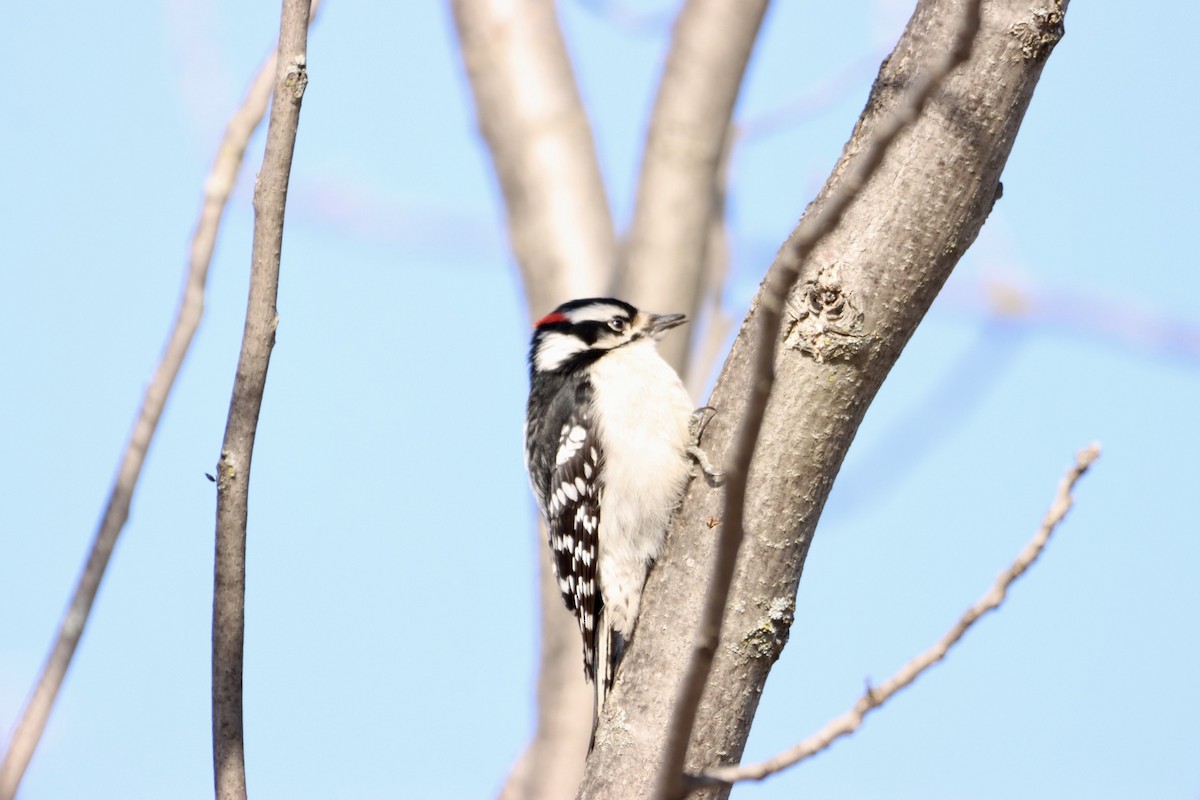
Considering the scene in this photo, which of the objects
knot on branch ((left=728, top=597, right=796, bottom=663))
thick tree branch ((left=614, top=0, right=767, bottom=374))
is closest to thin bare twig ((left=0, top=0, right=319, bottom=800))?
knot on branch ((left=728, top=597, right=796, bottom=663))

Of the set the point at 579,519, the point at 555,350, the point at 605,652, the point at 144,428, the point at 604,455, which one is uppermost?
the point at 555,350

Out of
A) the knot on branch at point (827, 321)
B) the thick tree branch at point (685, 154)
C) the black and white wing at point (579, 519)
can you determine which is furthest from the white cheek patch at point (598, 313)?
the knot on branch at point (827, 321)

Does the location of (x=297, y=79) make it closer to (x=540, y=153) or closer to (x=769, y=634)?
(x=769, y=634)

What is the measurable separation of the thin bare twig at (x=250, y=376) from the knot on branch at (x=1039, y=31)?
1.33 m

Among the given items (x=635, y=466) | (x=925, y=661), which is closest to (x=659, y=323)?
(x=635, y=466)

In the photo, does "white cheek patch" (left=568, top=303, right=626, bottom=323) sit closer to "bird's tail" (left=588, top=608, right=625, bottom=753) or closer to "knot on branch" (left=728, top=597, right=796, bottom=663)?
"bird's tail" (left=588, top=608, right=625, bottom=753)

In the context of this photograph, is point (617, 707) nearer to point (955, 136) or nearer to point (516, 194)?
point (955, 136)

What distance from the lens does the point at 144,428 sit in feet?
8.23

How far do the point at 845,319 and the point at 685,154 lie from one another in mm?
2792

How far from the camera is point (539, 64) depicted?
5984mm

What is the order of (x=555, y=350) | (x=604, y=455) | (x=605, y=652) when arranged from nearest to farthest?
(x=605, y=652) → (x=604, y=455) → (x=555, y=350)

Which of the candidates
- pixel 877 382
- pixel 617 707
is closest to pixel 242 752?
pixel 617 707

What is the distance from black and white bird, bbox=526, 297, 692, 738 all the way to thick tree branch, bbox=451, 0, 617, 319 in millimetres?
1043

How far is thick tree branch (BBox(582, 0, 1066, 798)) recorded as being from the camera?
2377 mm
